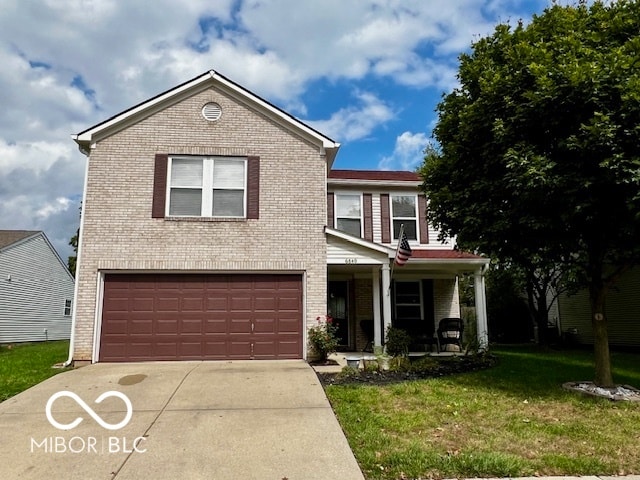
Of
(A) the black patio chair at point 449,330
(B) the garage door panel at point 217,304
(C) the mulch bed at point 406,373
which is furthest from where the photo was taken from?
(A) the black patio chair at point 449,330

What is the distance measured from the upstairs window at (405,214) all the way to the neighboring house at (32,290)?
1812cm

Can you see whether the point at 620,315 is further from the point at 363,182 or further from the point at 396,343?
the point at 363,182

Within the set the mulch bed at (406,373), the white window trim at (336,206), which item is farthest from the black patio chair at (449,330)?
the white window trim at (336,206)

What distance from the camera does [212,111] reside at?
1229 centimetres

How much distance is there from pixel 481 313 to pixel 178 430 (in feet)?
35.0

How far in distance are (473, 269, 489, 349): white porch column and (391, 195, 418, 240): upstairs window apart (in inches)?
94.7

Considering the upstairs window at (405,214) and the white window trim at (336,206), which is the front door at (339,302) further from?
the upstairs window at (405,214)

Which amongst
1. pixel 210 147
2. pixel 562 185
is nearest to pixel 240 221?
pixel 210 147

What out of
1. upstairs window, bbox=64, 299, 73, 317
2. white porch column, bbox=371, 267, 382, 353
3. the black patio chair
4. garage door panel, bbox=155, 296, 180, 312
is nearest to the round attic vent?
garage door panel, bbox=155, 296, 180, 312

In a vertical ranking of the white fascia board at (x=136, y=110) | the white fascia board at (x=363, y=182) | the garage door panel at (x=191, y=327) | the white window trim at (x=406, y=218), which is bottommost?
the garage door panel at (x=191, y=327)

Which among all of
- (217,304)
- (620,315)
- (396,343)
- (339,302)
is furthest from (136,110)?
(620,315)

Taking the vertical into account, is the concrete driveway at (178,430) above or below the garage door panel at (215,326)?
below

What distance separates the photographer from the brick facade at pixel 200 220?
11305mm

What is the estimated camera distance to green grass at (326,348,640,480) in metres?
4.89
